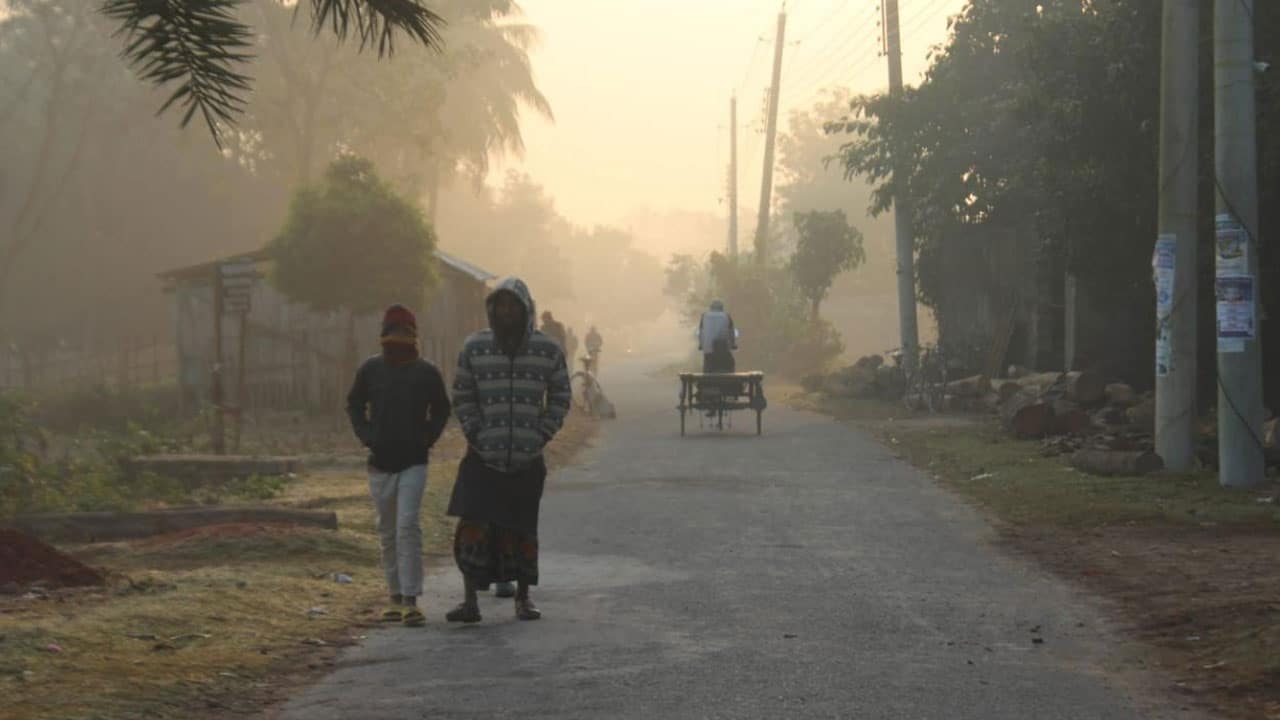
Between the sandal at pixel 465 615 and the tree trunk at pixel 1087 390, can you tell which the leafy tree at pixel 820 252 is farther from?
the sandal at pixel 465 615

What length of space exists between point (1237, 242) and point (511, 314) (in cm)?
961

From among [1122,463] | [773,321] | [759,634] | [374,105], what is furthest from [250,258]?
[773,321]

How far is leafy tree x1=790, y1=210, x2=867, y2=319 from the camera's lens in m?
54.3

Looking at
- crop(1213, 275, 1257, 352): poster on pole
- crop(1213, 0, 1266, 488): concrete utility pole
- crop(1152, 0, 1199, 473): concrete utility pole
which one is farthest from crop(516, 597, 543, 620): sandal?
crop(1152, 0, 1199, 473): concrete utility pole

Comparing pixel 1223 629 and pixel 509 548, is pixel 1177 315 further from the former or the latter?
pixel 509 548

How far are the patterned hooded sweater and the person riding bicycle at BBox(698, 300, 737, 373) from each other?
1725cm

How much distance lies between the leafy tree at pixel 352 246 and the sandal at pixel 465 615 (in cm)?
2036

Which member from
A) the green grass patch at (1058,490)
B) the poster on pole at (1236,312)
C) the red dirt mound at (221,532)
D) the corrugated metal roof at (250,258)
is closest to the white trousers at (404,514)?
the red dirt mound at (221,532)

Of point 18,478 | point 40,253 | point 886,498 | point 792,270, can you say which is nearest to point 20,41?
point 40,253

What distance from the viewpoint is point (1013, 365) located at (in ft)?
113

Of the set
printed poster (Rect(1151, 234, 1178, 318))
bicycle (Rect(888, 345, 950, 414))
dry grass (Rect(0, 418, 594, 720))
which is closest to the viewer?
dry grass (Rect(0, 418, 594, 720))

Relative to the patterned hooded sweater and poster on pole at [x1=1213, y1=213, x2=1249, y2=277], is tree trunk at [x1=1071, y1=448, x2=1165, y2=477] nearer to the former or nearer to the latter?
poster on pole at [x1=1213, y1=213, x2=1249, y2=277]

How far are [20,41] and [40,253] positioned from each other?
815 centimetres

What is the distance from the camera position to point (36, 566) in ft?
36.8
